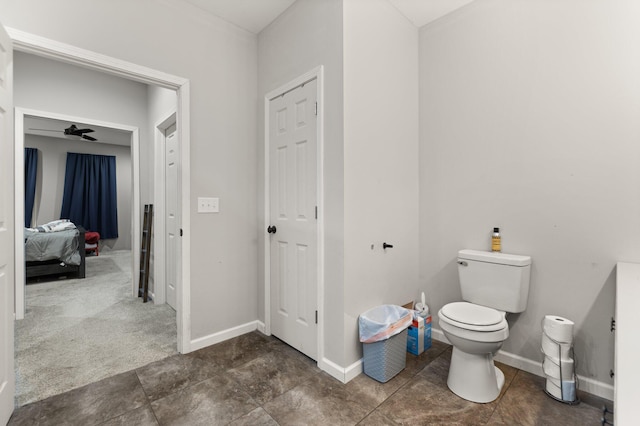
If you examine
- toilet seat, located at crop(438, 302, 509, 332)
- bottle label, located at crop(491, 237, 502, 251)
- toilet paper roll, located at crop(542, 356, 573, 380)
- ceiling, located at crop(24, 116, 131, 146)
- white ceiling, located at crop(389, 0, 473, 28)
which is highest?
ceiling, located at crop(24, 116, 131, 146)

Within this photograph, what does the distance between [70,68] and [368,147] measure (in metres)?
3.47

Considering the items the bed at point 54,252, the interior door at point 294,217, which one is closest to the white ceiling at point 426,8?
the interior door at point 294,217

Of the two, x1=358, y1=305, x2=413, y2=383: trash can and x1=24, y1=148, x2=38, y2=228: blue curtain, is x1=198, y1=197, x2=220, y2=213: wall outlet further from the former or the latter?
x1=24, y1=148, x2=38, y2=228: blue curtain

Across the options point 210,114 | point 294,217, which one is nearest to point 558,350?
point 294,217

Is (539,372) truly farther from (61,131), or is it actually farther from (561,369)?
(61,131)

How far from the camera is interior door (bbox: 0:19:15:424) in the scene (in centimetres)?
150

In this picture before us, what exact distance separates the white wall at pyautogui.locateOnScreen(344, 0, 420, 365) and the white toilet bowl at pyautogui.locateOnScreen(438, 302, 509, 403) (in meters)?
0.55

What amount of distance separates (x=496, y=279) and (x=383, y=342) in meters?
0.85

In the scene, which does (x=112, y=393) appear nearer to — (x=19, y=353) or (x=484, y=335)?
(x=19, y=353)

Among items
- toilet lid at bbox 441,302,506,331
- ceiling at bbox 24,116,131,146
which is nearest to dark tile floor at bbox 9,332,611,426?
toilet lid at bbox 441,302,506,331

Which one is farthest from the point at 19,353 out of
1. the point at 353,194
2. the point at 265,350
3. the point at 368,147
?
the point at 368,147

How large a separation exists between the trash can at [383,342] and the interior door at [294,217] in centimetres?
38

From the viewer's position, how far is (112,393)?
5.82 feet

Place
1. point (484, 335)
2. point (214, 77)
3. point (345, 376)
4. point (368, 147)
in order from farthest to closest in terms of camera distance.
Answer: point (214, 77) < point (368, 147) < point (345, 376) < point (484, 335)
